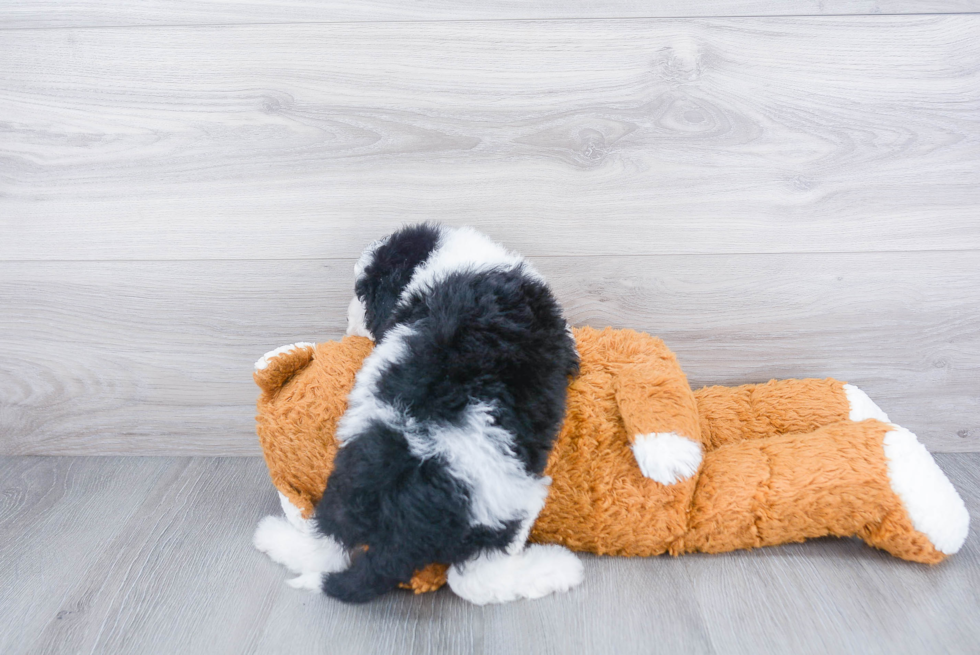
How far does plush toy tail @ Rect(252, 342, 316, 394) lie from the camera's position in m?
0.86

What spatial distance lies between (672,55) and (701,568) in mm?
674

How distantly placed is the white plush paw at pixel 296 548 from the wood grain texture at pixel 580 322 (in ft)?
0.84

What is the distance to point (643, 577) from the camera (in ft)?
2.65

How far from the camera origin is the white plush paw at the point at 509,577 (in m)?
0.76

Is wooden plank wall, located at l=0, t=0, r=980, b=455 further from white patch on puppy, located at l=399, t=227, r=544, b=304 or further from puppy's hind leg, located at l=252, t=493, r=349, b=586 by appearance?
puppy's hind leg, located at l=252, t=493, r=349, b=586

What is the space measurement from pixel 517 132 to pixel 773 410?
0.53m

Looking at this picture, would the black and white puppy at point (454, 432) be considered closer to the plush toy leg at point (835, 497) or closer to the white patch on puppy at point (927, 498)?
the plush toy leg at point (835, 497)

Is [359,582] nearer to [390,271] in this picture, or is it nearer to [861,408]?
[390,271]

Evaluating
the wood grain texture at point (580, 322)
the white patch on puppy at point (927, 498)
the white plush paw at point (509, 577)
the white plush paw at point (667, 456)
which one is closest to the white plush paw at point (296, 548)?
the white plush paw at point (509, 577)

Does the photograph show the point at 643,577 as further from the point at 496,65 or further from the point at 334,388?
the point at 496,65

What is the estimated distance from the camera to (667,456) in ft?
2.45

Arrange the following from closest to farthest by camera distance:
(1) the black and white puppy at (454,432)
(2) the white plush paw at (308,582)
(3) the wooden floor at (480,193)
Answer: (1) the black and white puppy at (454,432)
(2) the white plush paw at (308,582)
(3) the wooden floor at (480,193)

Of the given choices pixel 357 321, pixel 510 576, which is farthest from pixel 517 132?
pixel 510 576

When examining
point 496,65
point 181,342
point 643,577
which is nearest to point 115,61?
point 181,342
